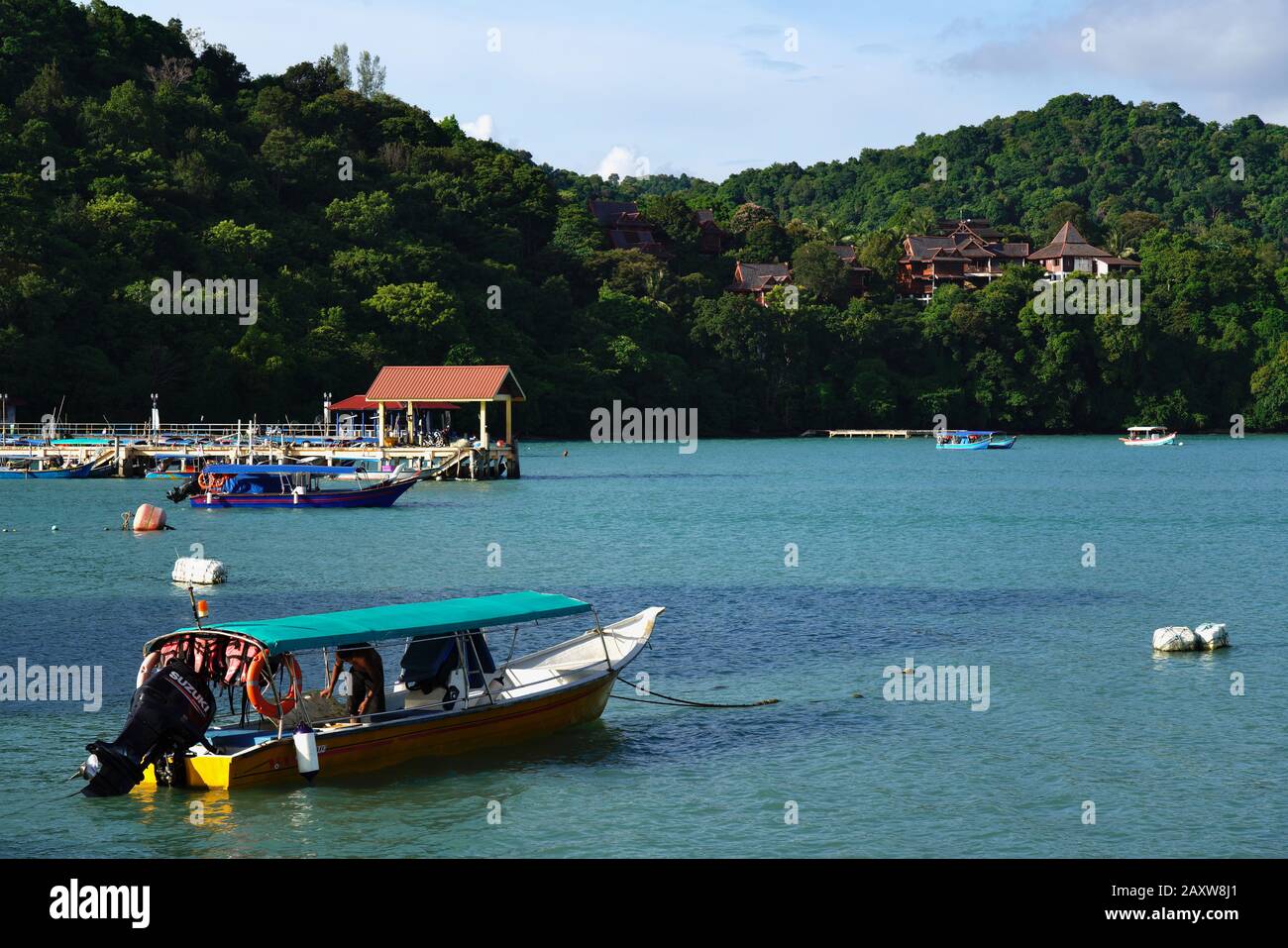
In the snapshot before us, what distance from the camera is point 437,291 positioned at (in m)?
121

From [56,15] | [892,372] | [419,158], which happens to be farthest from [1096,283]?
[56,15]

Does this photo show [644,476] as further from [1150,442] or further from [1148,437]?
[1148,437]

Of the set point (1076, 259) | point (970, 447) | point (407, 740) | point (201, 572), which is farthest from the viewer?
point (1076, 259)

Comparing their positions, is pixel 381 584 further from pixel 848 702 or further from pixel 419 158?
pixel 419 158

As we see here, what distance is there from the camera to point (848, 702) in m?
26.0

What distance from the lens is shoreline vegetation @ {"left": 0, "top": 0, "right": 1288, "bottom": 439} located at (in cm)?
10556

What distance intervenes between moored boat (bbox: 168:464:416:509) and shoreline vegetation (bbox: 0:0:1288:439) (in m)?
37.7

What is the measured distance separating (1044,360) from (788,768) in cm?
13824

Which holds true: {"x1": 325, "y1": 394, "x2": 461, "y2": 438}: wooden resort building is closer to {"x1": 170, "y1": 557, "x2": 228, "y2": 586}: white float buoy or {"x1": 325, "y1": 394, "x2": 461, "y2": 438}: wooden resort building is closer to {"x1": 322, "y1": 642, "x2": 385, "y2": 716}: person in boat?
{"x1": 170, "y1": 557, "x2": 228, "y2": 586}: white float buoy

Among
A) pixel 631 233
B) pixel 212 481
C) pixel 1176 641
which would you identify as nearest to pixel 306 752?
pixel 1176 641

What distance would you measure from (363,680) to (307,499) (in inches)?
1848

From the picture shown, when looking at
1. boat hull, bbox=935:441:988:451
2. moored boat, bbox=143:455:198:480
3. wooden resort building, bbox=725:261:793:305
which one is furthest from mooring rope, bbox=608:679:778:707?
wooden resort building, bbox=725:261:793:305
